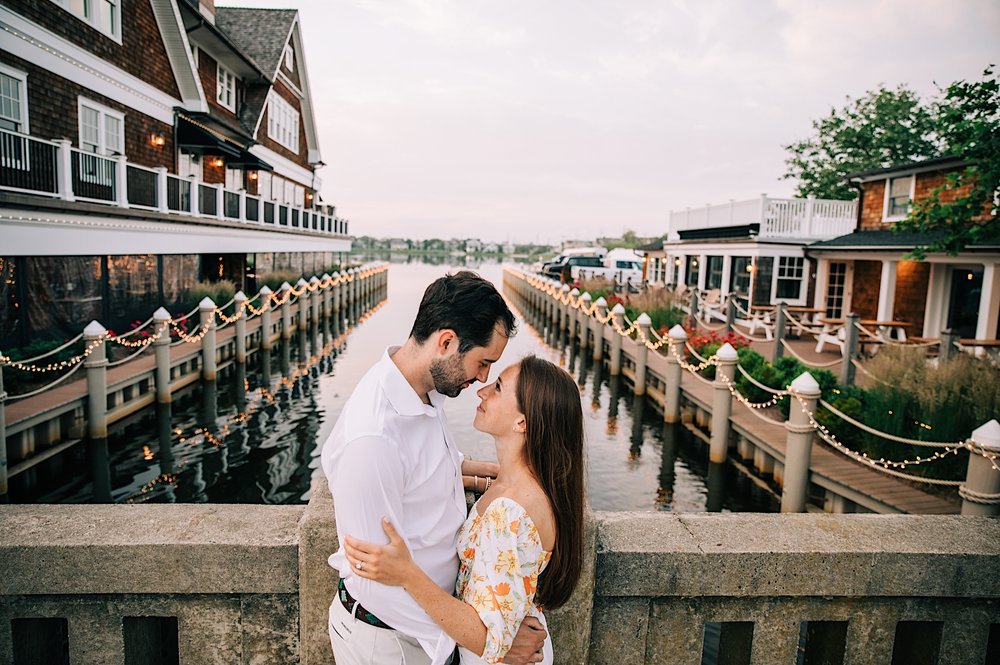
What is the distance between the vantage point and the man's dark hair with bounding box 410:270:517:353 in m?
2.05

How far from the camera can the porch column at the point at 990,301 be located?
15.2m

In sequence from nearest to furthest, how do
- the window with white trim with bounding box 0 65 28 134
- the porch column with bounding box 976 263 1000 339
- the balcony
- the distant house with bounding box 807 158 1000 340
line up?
the balcony < the window with white trim with bounding box 0 65 28 134 < the porch column with bounding box 976 263 1000 339 < the distant house with bounding box 807 158 1000 340

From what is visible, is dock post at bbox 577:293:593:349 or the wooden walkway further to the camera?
dock post at bbox 577:293:593:349

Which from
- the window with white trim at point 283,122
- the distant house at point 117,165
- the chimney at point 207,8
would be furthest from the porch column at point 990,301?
the window with white trim at point 283,122

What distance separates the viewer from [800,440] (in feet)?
25.2

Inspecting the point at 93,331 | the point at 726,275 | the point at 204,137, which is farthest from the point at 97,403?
the point at 726,275

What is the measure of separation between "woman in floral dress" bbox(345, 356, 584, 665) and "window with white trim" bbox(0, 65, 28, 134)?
15.7 metres

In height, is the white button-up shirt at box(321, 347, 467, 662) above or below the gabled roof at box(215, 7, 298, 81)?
below

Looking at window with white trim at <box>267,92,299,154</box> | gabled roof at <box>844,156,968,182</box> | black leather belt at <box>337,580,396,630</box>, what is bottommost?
black leather belt at <box>337,580,396,630</box>

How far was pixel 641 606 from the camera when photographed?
2.49m

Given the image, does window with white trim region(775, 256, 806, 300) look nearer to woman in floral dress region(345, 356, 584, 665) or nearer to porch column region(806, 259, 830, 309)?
porch column region(806, 259, 830, 309)

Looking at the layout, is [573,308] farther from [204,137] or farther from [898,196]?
[204,137]

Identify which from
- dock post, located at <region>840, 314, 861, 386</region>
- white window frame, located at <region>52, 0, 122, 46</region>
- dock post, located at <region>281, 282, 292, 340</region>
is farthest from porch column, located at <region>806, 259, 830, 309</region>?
white window frame, located at <region>52, 0, 122, 46</region>

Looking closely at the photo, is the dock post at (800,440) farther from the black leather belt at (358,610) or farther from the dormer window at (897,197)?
the dormer window at (897,197)
